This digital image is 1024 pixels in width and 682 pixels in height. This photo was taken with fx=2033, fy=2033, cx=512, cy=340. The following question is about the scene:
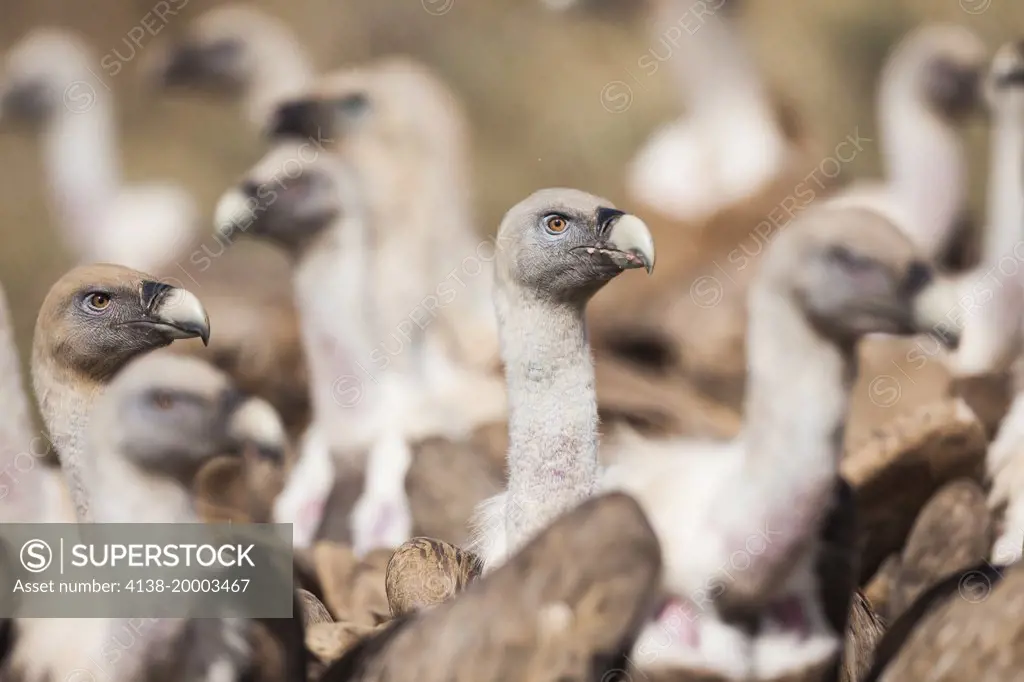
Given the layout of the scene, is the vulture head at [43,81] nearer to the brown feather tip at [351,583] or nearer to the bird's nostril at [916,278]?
the brown feather tip at [351,583]

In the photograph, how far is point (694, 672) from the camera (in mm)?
4305

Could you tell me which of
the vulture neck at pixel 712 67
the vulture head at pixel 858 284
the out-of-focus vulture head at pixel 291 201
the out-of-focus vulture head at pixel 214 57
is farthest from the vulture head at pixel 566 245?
the out-of-focus vulture head at pixel 214 57

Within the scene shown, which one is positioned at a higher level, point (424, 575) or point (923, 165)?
point (923, 165)

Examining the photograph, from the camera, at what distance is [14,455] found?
17.6ft

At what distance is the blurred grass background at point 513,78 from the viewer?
40.7ft

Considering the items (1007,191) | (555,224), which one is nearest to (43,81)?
(1007,191)

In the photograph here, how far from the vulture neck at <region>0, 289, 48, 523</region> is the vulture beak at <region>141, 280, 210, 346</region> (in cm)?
84

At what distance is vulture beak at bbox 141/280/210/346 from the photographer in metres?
4.61

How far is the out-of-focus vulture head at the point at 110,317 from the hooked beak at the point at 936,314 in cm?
162

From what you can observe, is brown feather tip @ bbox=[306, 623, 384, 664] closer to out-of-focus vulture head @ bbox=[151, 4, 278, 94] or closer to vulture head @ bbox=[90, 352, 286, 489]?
vulture head @ bbox=[90, 352, 286, 489]

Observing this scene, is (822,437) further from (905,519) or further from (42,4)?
(42,4)

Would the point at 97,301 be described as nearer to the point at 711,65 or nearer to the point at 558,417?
the point at 558,417

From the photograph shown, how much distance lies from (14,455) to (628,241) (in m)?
1.91

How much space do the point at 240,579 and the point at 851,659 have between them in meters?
1.46
